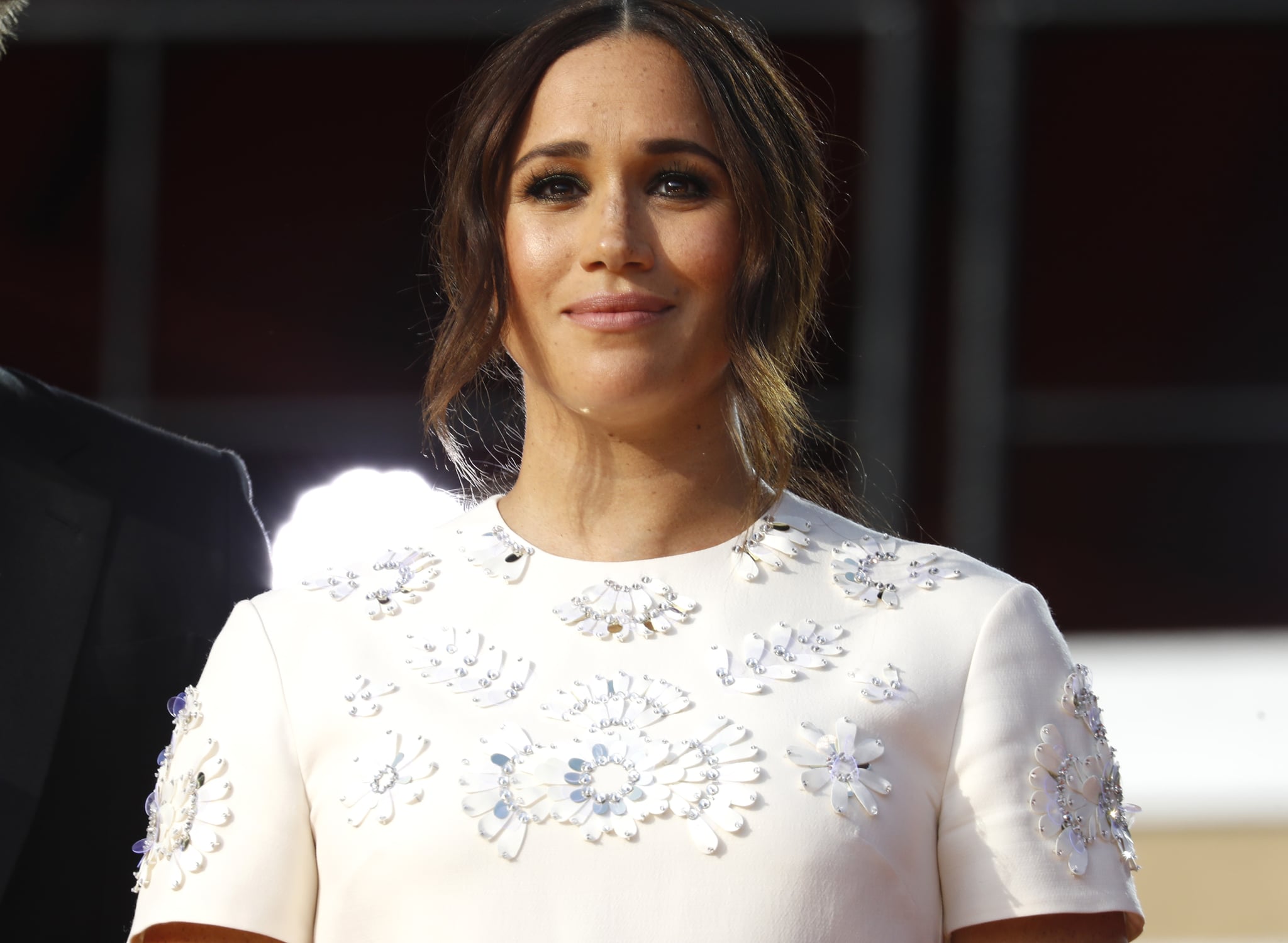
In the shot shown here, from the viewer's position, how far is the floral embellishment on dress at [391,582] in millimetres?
1680

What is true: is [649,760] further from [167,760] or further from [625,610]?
[167,760]

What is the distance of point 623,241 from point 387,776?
51 centimetres

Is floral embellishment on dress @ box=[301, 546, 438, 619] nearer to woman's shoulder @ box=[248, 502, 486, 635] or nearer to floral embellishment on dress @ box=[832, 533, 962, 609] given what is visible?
woman's shoulder @ box=[248, 502, 486, 635]

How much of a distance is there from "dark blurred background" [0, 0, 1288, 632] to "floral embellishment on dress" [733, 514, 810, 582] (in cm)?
276

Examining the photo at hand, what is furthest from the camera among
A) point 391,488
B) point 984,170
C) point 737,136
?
point 984,170

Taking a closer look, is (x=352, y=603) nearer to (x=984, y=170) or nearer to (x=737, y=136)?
(x=737, y=136)

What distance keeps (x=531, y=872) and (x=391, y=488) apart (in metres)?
1.96

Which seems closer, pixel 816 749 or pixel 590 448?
pixel 816 749

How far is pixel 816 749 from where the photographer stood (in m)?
1.51

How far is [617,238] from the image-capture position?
62.9 inches

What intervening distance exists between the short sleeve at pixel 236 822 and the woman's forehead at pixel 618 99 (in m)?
0.55

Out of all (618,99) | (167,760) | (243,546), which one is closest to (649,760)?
(167,760)

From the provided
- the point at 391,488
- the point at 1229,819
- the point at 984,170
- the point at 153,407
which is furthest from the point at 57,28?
the point at 1229,819

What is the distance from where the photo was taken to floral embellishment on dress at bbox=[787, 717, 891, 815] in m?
1.48
